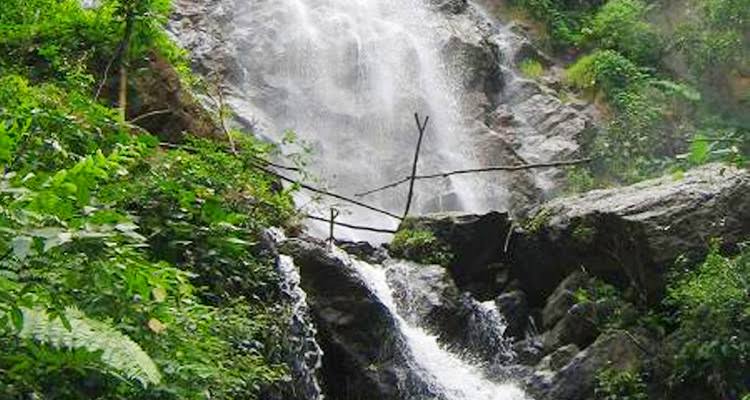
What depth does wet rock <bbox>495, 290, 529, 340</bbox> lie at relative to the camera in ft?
31.3

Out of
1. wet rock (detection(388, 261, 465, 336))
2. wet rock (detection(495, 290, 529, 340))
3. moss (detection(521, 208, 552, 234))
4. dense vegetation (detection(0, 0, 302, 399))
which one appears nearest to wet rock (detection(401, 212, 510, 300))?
moss (detection(521, 208, 552, 234))

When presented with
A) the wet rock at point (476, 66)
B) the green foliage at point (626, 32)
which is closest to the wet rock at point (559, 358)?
the wet rock at point (476, 66)

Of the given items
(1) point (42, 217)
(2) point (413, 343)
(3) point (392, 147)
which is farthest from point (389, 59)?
(1) point (42, 217)

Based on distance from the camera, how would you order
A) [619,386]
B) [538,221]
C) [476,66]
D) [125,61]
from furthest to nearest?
[476,66] < [538,221] < [619,386] < [125,61]

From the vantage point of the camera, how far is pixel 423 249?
32.8ft

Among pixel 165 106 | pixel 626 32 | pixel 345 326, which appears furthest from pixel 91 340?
pixel 626 32

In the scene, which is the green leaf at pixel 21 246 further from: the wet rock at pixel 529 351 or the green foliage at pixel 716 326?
the wet rock at pixel 529 351

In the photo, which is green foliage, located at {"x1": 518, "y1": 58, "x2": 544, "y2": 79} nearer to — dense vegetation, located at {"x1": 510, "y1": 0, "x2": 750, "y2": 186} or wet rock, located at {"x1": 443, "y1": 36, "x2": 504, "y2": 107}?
dense vegetation, located at {"x1": 510, "y1": 0, "x2": 750, "y2": 186}

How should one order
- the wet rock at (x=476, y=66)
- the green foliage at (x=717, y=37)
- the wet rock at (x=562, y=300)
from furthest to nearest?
1. the wet rock at (x=476, y=66)
2. the green foliage at (x=717, y=37)
3. the wet rock at (x=562, y=300)

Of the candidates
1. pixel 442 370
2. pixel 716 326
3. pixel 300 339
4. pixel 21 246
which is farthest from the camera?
pixel 442 370

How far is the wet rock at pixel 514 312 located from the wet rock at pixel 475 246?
Answer: 1.30 ft

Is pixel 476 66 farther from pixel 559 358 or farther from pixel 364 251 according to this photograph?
pixel 559 358

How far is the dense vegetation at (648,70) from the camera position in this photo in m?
14.4

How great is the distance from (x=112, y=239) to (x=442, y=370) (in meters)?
6.20
